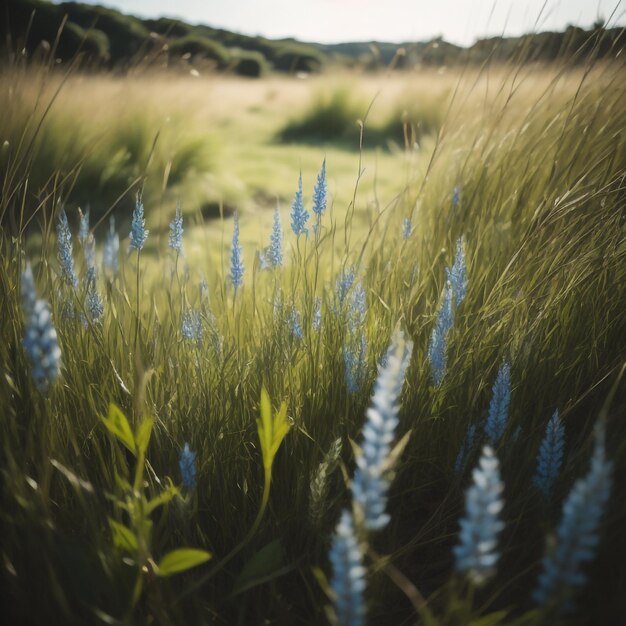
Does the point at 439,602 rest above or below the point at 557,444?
below

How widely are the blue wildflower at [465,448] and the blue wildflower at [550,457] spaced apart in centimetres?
12

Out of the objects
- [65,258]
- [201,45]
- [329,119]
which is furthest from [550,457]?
[201,45]

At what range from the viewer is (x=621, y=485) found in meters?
0.79

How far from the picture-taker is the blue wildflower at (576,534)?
1.37 ft

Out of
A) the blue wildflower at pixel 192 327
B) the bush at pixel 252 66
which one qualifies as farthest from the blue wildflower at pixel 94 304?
the bush at pixel 252 66

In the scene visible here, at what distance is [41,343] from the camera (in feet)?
1.93

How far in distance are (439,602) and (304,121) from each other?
6357mm

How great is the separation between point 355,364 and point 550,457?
13.0 inches

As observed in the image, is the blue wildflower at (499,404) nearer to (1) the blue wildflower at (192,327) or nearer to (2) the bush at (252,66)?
(1) the blue wildflower at (192,327)

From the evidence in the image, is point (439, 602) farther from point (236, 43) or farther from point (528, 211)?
point (236, 43)

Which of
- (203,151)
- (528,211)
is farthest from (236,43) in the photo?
(528,211)

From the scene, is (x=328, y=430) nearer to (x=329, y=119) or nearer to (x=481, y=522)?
(x=481, y=522)

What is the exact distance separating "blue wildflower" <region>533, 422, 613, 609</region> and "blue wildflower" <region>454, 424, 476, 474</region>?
0.39 m

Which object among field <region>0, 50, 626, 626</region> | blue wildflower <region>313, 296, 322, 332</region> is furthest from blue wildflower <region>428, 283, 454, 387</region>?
blue wildflower <region>313, 296, 322, 332</region>
